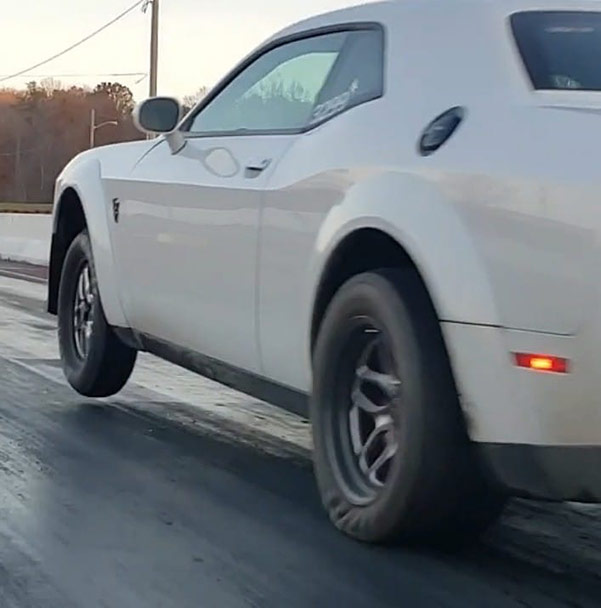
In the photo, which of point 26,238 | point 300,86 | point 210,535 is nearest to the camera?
point 210,535

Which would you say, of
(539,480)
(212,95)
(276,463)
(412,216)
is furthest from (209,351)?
(539,480)

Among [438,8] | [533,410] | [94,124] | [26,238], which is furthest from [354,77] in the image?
[94,124]

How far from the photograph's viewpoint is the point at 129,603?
3.95 metres

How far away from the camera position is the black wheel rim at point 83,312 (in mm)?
7277

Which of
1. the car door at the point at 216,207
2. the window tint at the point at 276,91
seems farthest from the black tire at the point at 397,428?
the window tint at the point at 276,91

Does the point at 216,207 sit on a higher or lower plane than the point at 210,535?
higher

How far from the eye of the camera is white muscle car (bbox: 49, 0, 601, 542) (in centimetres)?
380

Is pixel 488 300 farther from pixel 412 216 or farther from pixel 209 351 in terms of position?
pixel 209 351

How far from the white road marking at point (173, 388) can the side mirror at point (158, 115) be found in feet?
4.67

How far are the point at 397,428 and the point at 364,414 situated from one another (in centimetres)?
31

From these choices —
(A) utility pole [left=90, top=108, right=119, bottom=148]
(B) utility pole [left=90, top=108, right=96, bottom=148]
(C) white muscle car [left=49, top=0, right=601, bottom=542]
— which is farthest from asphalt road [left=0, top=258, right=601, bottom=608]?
(B) utility pole [left=90, top=108, right=96, bottom=148]

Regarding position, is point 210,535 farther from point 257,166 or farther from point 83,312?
point 83,312

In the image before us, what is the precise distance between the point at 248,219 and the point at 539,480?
69.3 inches

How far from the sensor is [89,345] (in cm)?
721
